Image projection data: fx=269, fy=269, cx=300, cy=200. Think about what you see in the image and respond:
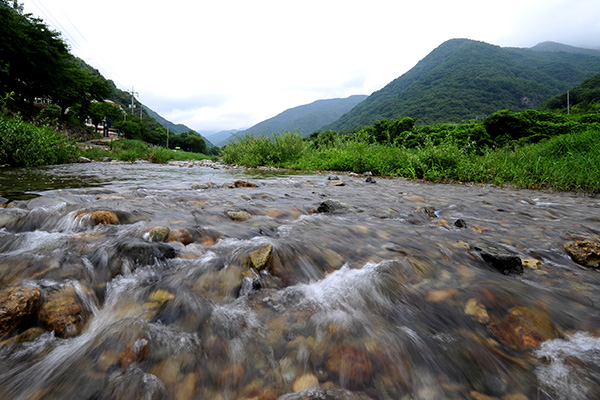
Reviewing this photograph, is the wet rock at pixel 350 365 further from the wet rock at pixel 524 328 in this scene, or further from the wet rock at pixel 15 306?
the wet rock at pixel 15 306

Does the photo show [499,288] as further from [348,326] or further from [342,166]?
[342,166]

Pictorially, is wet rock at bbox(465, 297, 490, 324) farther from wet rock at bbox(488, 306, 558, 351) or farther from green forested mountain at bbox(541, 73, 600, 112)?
green forested mountain at bbox(541, 73, 600, 112)

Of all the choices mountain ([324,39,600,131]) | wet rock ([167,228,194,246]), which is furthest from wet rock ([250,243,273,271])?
mountain ([324,39,600,131])

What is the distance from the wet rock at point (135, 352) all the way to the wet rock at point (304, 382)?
1.86 feet

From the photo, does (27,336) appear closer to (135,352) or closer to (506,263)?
(135,352)

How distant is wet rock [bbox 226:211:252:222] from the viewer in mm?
2678

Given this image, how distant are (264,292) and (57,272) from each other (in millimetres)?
1105

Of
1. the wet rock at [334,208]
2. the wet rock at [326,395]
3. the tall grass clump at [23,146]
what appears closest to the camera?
the wet rock at [326,395]

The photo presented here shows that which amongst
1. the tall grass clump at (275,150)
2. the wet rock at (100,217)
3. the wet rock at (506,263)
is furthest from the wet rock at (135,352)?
the tall grass clump at (275,150)

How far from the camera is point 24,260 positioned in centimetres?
154

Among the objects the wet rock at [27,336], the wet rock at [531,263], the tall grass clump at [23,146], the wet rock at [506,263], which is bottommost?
the wet rock at [531,263]

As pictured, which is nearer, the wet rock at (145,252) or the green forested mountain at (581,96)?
the wet rock at (145,252)

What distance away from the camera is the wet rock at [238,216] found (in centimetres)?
268

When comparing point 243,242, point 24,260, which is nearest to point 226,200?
point 243,242
